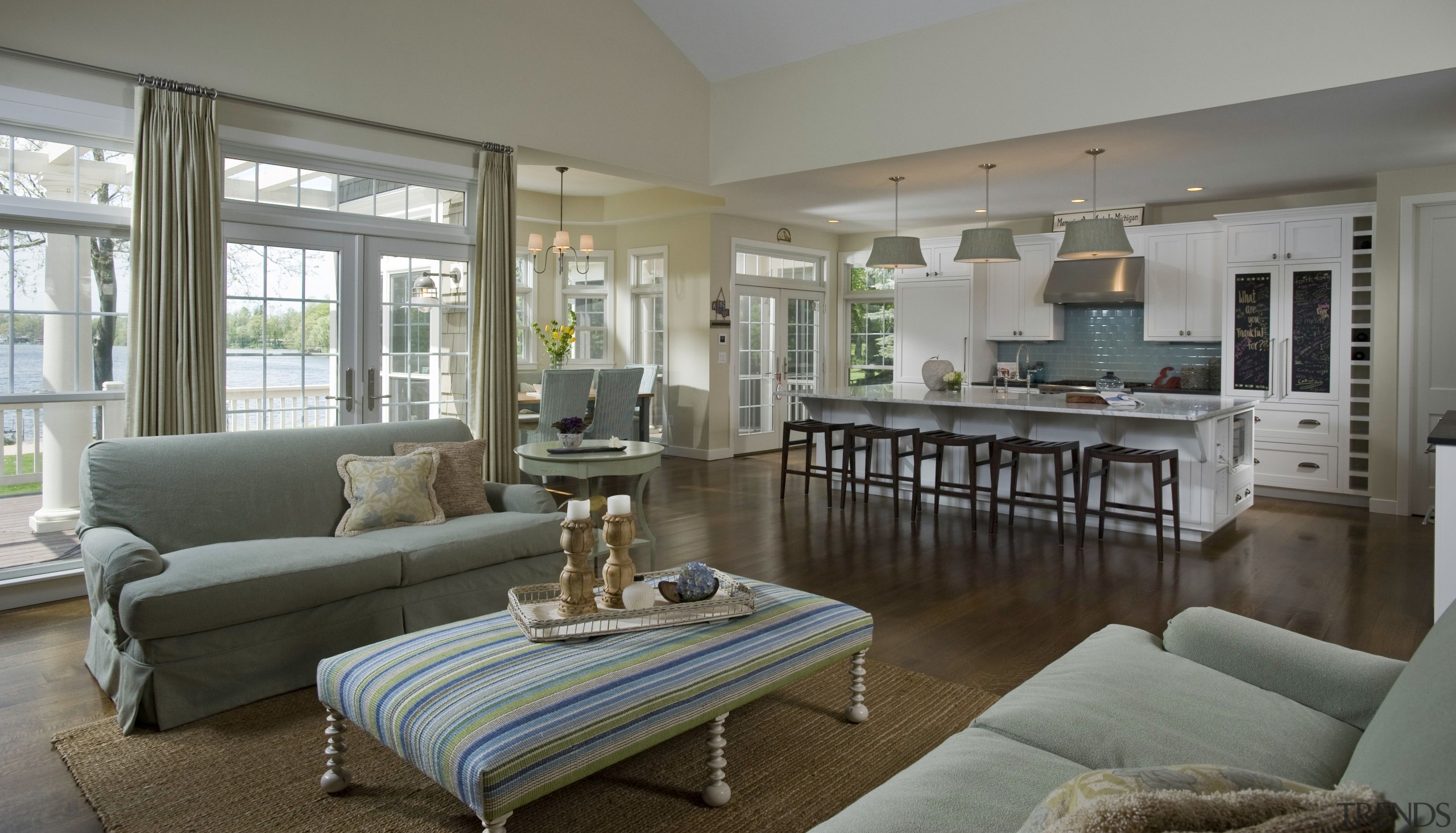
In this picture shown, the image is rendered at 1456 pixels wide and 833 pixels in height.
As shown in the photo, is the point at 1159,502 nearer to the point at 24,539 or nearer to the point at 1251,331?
the point at 1251,331

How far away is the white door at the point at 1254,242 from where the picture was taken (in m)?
6.84

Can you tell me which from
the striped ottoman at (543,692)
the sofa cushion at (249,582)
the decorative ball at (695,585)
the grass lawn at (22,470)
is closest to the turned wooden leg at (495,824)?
the striped ottoman at (543,692)

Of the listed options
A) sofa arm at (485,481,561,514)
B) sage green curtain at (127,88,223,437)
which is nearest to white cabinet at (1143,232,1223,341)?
sofa arm at (485,481,561,514)

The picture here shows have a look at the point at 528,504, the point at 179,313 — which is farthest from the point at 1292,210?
the point at 179,313

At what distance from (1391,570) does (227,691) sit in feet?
Result: 18.1

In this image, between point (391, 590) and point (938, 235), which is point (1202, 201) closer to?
point (938, 235)

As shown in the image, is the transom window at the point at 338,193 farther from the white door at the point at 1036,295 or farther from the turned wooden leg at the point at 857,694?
the white door at the point at 1036,295

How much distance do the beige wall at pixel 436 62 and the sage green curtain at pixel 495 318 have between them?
322mm

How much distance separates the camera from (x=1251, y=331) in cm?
700

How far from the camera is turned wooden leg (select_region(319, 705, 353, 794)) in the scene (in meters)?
2.32

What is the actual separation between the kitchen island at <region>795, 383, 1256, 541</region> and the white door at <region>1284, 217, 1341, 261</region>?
4.09 feet

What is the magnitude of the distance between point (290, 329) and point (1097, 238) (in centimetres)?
502

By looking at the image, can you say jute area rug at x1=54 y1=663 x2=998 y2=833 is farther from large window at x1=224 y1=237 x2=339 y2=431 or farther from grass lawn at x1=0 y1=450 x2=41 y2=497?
large window at x1=224 y1=237 x2=339 y2=431

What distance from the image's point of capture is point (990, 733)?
69.0 inches
